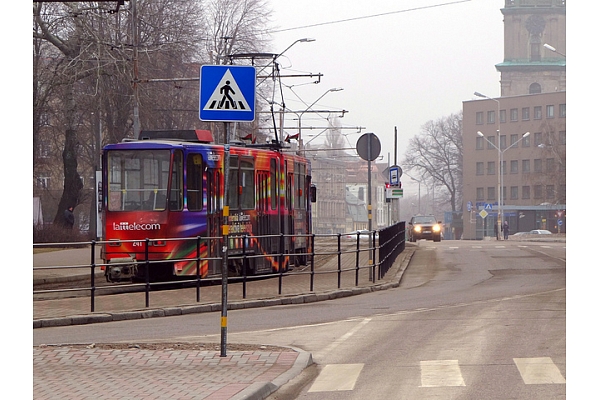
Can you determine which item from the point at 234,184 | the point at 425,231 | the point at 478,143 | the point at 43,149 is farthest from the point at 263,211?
the point at 478,143

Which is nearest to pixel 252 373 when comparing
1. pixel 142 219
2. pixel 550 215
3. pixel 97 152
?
pixel 142 219

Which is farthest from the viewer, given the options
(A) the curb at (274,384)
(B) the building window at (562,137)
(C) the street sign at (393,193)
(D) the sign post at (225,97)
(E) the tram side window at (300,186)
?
(B) the building window at (562,137)

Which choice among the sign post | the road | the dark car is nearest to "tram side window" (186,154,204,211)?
the road

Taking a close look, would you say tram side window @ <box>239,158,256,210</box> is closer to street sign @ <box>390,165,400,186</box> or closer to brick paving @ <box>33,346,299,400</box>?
brick paving @ <box>33,346,299,400</box>

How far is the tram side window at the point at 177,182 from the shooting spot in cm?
2250

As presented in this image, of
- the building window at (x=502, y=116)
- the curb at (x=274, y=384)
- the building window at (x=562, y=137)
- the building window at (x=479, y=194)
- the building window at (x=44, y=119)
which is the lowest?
the curb at (x=274, y=384)

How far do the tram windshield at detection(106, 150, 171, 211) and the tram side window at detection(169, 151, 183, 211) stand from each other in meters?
0.13

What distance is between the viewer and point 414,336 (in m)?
13.8

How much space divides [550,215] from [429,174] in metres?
17.6

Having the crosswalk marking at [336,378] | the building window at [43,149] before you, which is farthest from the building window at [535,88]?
the crosswalk marking at [336,378]

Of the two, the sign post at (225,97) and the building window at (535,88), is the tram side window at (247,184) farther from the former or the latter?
the building window at (535,88)

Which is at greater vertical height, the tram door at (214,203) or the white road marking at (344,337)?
the tram door at (214,203)

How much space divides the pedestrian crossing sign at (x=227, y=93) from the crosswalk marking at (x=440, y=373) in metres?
3.29

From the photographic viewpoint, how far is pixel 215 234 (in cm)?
2320
